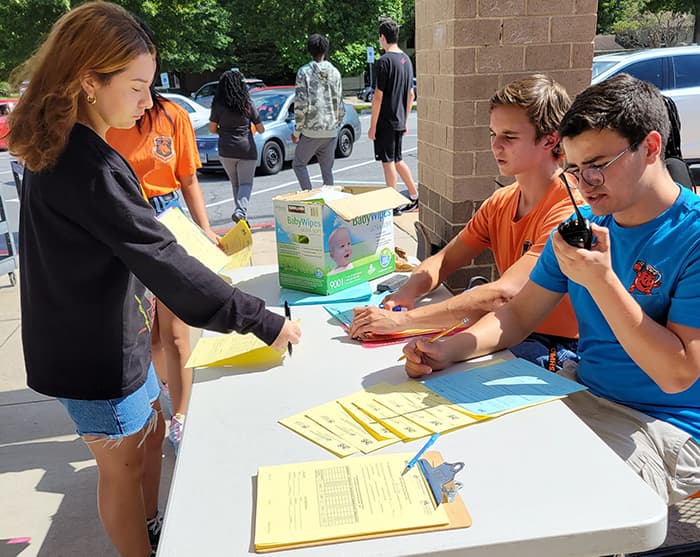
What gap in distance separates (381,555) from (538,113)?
1.63 m

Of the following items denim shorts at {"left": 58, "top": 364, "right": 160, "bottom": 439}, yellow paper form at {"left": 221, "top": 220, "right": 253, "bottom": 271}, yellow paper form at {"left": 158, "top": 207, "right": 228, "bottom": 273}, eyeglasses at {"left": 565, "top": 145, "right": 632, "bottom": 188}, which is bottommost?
denim shorts at {"left": 58, "top": 364, "right": 160, "bottom": 439}

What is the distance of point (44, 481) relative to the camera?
301 cm

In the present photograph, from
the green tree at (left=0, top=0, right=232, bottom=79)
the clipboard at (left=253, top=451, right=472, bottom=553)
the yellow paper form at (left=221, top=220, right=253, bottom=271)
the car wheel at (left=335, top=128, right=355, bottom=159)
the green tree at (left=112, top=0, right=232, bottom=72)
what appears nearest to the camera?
the clipboard at (left=253, top=451, right=472, bottom=553)

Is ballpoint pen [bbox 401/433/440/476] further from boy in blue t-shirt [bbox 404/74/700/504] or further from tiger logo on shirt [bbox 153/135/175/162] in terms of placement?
tiger logo on shirt [bbox 153/135/175/162]

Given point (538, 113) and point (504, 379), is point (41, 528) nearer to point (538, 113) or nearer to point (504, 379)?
point (504, 379)

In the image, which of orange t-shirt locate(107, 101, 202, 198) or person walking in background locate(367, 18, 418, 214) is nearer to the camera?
orange t-shirt locate(107, 101, 202, 198)

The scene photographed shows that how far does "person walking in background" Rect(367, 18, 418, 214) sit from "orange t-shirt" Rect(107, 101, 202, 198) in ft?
14.0

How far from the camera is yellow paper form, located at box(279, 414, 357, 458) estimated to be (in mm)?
1397

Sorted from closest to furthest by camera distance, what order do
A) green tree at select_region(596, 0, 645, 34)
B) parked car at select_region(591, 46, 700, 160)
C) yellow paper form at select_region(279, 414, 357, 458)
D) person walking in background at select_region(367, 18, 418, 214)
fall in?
yellow paper form at select_region(279, 414, 357, 458) → person walking in background at select_region(367, 18, 418, 214) → parked car at select_region(591, 46, 700, 160) → green tree at select_region(596, 0, 645, 34)

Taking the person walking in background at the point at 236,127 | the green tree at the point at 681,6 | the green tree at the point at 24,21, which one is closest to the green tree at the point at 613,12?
the green tree at the point at 681,6

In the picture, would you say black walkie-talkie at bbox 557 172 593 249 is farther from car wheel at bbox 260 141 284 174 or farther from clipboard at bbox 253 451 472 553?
car wheel at bbox 260 141 284 174

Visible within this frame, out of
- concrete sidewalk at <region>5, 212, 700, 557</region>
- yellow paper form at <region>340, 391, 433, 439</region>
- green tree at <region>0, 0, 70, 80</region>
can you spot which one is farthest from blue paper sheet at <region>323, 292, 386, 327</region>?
green tree at <region>0, 0, 70, 80</region>

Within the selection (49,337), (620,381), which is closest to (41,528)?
(49,337)

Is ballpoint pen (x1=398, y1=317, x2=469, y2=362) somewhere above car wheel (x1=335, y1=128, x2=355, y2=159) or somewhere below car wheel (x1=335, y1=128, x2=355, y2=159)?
above
